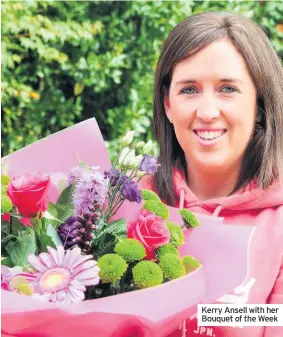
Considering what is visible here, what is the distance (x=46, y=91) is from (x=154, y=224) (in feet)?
7.05

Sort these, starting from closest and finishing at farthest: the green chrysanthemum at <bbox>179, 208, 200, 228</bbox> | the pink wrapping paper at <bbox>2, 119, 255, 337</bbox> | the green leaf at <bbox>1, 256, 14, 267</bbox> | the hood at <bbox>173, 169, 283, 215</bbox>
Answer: the pink wrapping paper at <bbox>2, 119, 255, 337</bbox>, the green leaf at <bbox>1, 256, 14, 267</bbox>, the green chrysanthemum at <bbox>179, 208, 200, 228</bbox>, the hood at <bbox>173, 169, 283, 215</bbox>

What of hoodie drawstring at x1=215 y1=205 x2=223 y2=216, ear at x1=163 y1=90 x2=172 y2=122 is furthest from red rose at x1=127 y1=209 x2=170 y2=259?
ear at x1=163 y1=90 x2=172 y2=122

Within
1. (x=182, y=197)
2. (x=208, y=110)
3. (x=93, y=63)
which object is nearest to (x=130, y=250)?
(x=208, y=110)

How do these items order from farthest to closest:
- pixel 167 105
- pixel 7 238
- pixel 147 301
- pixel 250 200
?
pixel 167 105 → pixel 250 200 → pixel 7 238 → pixel 147 301

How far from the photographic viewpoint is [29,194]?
3.23 ft

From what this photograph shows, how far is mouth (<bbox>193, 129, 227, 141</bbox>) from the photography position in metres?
1.33

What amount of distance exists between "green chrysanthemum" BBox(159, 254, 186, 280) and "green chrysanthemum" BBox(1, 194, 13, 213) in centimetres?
23

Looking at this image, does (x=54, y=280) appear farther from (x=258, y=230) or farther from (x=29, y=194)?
(x=258, y=230)

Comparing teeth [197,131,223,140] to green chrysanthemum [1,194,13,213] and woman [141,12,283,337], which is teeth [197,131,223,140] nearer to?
woman [141,12,283,337]

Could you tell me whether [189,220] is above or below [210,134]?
below

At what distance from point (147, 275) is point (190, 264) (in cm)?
11

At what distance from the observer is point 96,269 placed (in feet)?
2.95

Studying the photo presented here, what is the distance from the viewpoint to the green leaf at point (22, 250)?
3.14 ft

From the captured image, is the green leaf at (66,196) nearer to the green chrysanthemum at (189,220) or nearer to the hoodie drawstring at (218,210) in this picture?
the green chrysanthemum at (189,220)
